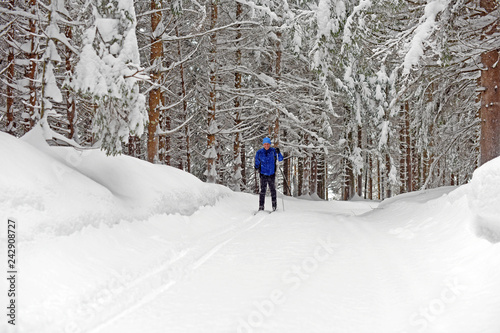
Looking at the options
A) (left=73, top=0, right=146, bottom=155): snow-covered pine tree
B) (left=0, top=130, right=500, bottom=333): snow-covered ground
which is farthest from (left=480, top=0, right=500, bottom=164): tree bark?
(left=73, top=0, right=146, bottom=155): snow-covered pine tree

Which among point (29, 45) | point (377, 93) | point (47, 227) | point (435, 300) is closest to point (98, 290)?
point (47, 227)

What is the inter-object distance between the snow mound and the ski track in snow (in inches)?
159

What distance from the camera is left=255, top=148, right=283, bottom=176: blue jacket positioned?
12023mm

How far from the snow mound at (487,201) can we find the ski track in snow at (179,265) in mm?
4030

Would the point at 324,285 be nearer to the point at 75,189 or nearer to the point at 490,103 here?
the point at 75,189

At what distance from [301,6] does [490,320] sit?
13760 millimetres

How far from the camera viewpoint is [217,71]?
16688 millimetres

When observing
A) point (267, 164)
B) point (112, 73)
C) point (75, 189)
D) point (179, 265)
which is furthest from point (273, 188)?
point (75, 189)

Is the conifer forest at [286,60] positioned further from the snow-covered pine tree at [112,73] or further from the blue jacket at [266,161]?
the blue jacket at [266,161]

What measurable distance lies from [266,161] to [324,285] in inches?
301

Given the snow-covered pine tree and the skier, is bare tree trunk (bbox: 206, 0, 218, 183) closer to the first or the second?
the skier

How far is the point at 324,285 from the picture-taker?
15.1 feet

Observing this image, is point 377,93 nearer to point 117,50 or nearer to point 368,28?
point 368,28

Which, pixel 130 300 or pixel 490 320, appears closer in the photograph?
pixel 490 320
